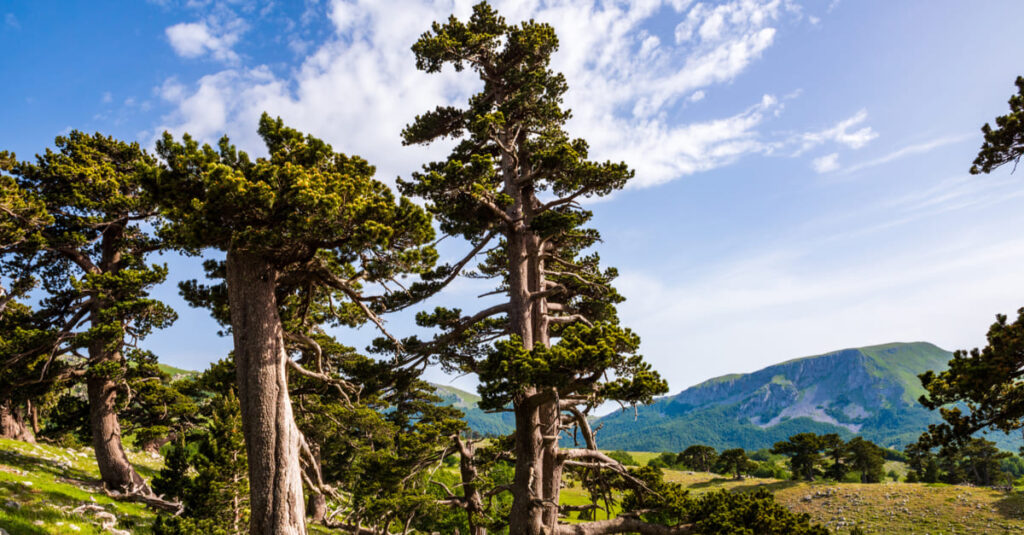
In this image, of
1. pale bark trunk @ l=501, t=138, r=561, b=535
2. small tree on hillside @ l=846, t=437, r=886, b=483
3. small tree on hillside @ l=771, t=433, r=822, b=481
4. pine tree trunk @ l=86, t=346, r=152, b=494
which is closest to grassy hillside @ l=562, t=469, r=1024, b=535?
small tree on hillside @ l=771, t=433, r=822, b=481

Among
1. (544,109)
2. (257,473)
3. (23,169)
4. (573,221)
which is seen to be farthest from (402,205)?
(23,169)

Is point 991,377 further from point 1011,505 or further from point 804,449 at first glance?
point 804,449

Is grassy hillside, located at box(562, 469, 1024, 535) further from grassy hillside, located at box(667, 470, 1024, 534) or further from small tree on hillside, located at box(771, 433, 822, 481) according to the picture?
small tree on hillside, located at box(771, 433, 822, 481)

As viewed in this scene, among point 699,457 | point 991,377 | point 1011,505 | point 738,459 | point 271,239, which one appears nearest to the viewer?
point 991,377

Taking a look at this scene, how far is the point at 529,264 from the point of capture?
14.9 m

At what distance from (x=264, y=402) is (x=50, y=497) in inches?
357

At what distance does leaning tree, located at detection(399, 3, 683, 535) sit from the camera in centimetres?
1069

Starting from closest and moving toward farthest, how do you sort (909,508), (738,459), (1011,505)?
→ (1011,505)
(909,508)
(738,459)

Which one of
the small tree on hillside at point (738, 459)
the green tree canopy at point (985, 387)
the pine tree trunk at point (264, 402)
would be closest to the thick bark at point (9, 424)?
the pine tree trunk at point (264, 402)

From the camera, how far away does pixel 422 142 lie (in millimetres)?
16438

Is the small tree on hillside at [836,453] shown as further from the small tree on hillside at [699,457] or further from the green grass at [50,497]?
the green grass at [50,497]

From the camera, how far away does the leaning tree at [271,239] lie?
9062 millimetres

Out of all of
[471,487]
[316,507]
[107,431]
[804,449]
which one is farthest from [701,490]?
[107,431]

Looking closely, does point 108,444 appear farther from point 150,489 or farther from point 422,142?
point 422,142
